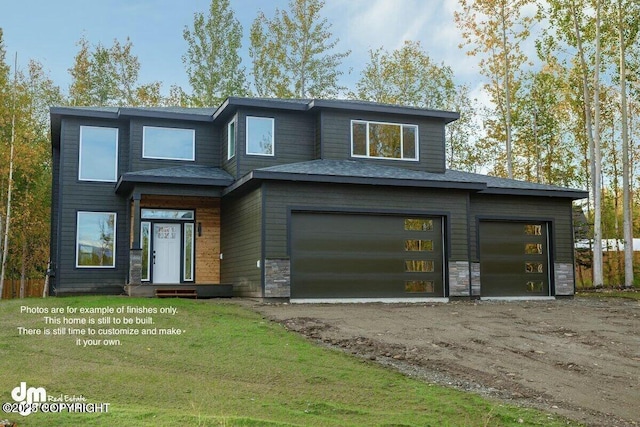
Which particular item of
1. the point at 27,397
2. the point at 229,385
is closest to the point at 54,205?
the point at 229,385

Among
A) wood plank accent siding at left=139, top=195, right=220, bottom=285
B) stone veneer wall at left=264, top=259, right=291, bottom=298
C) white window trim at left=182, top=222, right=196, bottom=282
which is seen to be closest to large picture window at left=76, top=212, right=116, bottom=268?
wood plank accent siding at left=139, top=195, right=220, bottom=285

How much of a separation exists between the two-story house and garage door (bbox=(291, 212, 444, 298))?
3cm

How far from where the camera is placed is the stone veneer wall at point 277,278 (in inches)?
550

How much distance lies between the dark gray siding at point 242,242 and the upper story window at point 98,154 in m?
3.18

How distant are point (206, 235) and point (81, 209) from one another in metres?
3.29

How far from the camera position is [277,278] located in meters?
14.1

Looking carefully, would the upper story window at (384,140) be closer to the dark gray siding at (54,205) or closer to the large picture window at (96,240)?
the large picture window at (96,240)

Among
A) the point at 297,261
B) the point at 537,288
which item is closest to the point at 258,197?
the point at 297,261

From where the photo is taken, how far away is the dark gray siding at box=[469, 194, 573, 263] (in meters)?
16.7

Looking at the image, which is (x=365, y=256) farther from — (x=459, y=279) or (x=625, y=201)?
(x=625, y=201)

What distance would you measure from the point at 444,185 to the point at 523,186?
124 inches

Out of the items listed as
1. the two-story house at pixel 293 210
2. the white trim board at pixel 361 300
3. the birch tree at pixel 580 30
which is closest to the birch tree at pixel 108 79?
the two-story house at pixel 293 210

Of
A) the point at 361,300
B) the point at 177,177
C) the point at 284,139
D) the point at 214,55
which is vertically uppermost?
the point at 214,55

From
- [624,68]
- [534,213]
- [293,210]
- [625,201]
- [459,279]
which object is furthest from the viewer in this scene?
[624,68]
